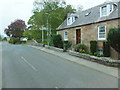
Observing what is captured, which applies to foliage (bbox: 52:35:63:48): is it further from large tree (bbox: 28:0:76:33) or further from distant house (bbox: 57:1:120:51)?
large tree (bbox: 28:0:76:33)

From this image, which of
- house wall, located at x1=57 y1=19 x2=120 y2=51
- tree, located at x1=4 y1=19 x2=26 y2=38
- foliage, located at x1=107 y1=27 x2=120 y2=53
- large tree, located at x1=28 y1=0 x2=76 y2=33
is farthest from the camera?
tree, located at x1=4 y1=19 x2=26 y2=38

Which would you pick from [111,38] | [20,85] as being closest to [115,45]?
[111,38]

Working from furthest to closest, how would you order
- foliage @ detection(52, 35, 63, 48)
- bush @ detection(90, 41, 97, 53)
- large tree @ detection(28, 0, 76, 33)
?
large tree @ detection(28, 0, 76, 33) → foliage @ detection(52, 35, 63, 48) → bush @ detection(90, 41, 97, 53)

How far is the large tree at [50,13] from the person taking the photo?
30.2m

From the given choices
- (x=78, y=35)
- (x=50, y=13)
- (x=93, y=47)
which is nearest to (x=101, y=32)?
(x=93, y=47)

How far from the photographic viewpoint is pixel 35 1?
109 ft

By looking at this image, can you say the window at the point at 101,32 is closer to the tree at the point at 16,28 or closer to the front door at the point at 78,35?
the front door at the point at 78,35

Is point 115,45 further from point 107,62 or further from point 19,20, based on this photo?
point 19,20

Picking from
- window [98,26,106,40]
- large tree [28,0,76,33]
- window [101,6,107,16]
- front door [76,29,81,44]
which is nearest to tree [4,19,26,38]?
large tree [28,0,76,33]

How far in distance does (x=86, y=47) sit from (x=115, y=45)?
22.5 ft

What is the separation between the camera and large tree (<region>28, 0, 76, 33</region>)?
30.2 m

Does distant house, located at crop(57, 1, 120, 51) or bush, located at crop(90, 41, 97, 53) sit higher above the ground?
distant house, located at crop(57, 1, 120, 51)

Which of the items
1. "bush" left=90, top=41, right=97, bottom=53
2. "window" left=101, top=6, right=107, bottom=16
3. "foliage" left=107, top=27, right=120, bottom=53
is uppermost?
"window" left=101, top=6, right=107, bottom=16

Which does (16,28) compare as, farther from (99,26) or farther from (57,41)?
(99,26)
